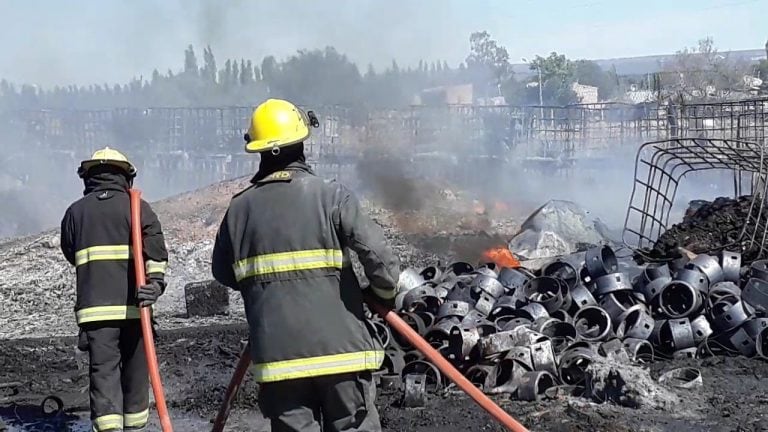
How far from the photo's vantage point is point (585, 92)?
45562mm

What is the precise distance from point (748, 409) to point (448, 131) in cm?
1680

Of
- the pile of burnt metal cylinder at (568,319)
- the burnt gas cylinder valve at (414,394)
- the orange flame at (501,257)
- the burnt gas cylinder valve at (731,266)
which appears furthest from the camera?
the orange flame at (501,257)

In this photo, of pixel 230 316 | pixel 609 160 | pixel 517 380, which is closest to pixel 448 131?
pixel 609 160

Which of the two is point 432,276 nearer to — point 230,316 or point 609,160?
point 230,316

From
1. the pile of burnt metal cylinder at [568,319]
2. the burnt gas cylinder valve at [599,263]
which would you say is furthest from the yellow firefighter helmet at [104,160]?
the burnt gas cylinder valve at [599,263]

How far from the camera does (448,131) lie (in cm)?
2288

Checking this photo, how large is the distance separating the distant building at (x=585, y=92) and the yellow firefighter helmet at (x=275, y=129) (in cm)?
4179

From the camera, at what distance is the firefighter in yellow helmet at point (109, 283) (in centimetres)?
554

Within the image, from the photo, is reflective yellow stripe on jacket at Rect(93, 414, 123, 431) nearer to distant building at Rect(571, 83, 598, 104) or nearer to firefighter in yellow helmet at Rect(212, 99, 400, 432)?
firefighter in yellow helmet at Rect(212, 99, 400, 432)

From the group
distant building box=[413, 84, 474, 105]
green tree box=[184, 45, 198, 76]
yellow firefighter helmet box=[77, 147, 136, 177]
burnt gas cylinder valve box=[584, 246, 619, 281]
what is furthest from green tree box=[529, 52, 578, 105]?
yellow firefighter helmet box=[77, 147, 136, 177]

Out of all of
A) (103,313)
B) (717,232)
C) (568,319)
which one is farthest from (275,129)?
(717,232)

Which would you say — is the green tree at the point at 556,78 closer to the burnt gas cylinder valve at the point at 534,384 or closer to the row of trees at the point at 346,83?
the row of trees at the point at 346,83

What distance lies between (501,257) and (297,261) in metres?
8.50

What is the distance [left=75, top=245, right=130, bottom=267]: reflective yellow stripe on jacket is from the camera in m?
5.57
